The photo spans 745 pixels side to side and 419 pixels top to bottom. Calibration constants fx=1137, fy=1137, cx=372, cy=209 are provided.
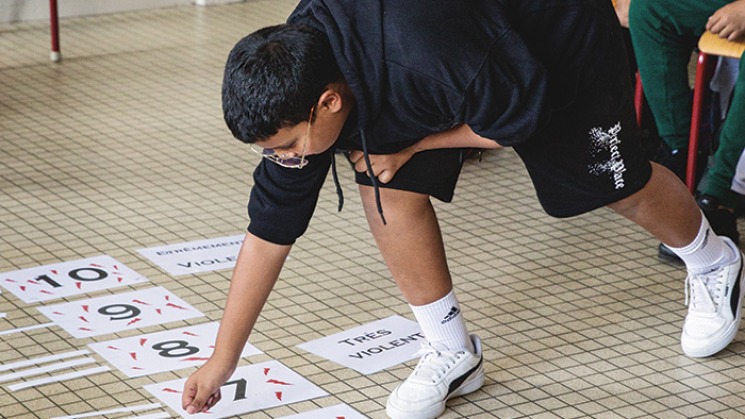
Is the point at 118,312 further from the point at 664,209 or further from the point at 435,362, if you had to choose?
the point at 664,209

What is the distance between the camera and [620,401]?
1.68 m

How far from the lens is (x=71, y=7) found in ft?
14.1

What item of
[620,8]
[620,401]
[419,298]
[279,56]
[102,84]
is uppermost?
[279,56]

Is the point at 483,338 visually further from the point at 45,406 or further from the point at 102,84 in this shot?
the point at 102,84

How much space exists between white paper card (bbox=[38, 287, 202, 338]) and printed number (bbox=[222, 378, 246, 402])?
264 millimetres

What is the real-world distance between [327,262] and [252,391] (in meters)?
0.55

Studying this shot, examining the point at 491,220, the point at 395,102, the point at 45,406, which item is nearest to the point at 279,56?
the point at 395,102

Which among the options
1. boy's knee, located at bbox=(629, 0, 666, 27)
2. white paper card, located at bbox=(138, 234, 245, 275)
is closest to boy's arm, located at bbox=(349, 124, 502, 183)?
white paper card, located at bbox=(138, 234, 245, 275)

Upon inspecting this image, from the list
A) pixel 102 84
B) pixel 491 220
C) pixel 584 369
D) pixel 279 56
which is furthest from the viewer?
pixel 102 84

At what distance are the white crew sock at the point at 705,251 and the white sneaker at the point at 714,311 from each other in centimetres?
1

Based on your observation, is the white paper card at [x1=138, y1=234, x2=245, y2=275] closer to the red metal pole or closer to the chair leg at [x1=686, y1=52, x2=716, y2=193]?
the chair leg at [x1=686, y1=52, x2=716, y2=193]

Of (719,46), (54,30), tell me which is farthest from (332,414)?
(54,30)

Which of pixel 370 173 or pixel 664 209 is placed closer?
pixel 370 173

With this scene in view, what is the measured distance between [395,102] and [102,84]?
7.43ft
